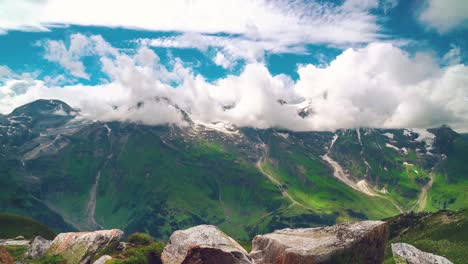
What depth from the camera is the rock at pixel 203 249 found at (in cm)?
3688

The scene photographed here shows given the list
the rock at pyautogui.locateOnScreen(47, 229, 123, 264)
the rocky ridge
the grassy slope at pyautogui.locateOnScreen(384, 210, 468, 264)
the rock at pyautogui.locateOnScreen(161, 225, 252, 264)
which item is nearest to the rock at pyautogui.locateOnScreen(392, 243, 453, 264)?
the rocky ridge

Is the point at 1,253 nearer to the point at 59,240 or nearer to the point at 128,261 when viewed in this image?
the point at 128,261

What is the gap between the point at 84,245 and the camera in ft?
168

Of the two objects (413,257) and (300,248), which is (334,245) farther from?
(413,257)

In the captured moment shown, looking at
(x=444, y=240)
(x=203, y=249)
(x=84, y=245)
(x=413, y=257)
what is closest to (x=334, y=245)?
(x=413, y=257)

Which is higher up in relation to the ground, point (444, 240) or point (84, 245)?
point (84, 245)

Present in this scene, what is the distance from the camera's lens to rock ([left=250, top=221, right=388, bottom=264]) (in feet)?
109

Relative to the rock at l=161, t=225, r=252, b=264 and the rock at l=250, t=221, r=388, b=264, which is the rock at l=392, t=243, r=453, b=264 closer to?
the rock at l=250, t=221, r=388, b=264

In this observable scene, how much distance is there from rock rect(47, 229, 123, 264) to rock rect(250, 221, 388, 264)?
76.6ft

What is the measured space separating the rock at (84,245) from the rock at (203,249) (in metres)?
11.8

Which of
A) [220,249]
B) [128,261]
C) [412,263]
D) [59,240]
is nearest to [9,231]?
[59,240]

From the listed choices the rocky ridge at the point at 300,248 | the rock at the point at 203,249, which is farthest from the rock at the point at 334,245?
the rock at the point at 203,249

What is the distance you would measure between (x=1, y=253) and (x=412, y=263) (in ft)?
114

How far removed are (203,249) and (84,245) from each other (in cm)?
2228
